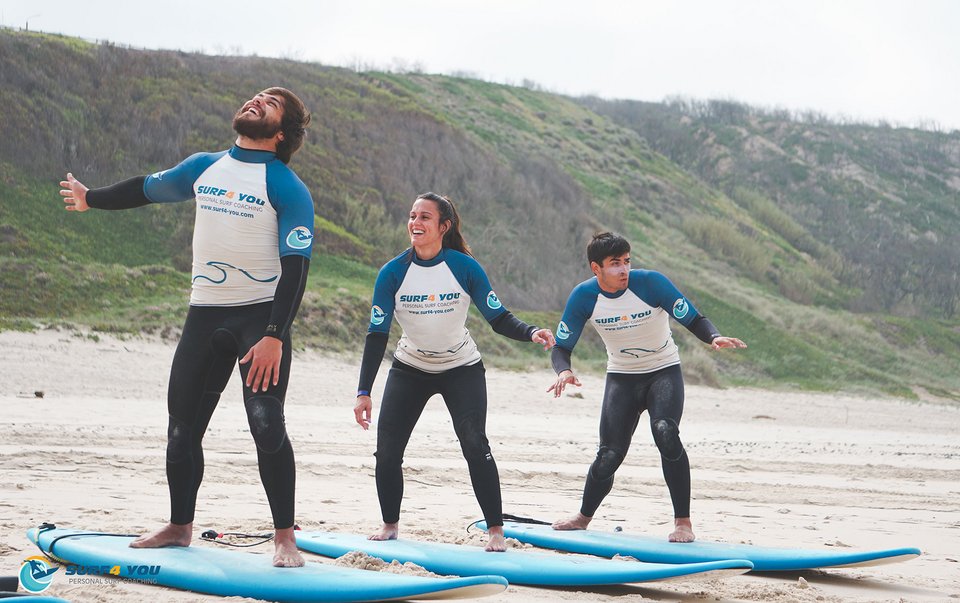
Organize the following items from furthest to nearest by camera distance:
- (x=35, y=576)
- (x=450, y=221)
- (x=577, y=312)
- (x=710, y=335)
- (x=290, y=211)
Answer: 1. (x=577, y=312)
2. (x=710, y=335)
3. (x=450, y=221)
4. (x=290, y=211)
5. (x=35, y=576)

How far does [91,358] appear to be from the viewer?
48.0 ft

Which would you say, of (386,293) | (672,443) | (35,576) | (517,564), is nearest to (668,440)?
(672,443)

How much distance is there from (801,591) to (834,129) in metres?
60.8

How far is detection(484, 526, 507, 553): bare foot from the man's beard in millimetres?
2289

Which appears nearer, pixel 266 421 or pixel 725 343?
pixel 266 421

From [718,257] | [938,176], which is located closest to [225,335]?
[718,257]

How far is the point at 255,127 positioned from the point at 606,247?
7.93 ft

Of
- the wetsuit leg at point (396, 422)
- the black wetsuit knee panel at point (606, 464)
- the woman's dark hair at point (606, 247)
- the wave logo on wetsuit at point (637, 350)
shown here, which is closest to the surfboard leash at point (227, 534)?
the wetsuit leg at point (396, 422)

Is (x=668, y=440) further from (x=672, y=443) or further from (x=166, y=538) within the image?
(x=166, y=538)

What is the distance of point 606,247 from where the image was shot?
605 centimetres

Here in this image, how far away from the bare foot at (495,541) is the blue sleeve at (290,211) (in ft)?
6.03

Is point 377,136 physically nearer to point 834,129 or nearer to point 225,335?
point 225,335

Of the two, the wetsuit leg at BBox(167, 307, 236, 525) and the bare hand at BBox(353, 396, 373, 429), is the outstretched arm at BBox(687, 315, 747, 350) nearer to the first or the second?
the bare hand at BBox(353, 396, 373, 429)

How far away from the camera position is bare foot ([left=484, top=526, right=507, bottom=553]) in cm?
516
